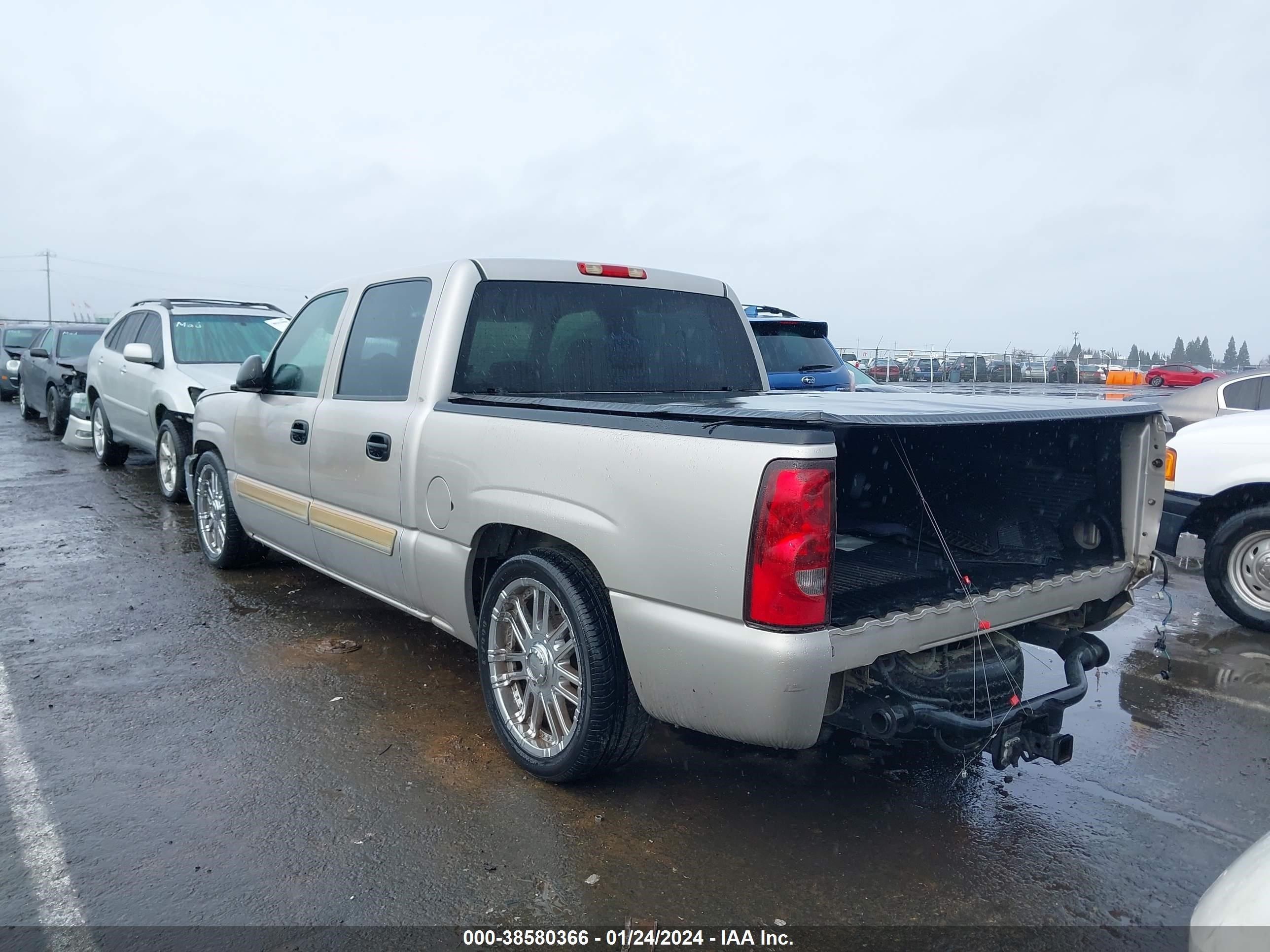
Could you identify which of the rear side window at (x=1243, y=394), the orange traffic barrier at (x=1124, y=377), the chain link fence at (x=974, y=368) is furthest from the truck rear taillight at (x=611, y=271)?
the orange traffic barrier at (x=1124, y=377)

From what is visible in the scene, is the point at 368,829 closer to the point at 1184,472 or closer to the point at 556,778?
the point at 556,778

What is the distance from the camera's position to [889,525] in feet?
12.6

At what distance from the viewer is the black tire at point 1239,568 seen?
5.65 meters

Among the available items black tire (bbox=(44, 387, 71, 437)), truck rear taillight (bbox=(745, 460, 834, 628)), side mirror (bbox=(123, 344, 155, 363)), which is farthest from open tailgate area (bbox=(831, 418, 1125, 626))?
black tire (bbox=(44, 387, 71, 437))

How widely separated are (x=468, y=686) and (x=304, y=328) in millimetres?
2286

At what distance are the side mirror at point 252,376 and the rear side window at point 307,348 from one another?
71mm

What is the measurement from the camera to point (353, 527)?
4492mm

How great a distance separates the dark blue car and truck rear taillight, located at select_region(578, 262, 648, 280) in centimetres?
517

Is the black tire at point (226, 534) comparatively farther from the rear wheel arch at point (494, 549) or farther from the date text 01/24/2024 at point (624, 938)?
the date text 01/24/2024 at point (624, 938)

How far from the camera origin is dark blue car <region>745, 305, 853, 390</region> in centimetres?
987

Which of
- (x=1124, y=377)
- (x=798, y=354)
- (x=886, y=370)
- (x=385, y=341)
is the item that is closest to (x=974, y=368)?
(x=886, y=370)

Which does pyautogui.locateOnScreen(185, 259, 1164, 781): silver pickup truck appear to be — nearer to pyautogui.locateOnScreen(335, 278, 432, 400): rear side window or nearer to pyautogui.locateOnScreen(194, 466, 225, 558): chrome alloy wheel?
pyautogui.locateOnScreen(335, 278, 432, 400): rear side window

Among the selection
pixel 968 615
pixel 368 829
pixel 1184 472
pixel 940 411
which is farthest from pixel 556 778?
pixel 1184 472

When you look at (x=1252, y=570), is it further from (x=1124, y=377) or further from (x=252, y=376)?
(x=1124, y=377)
